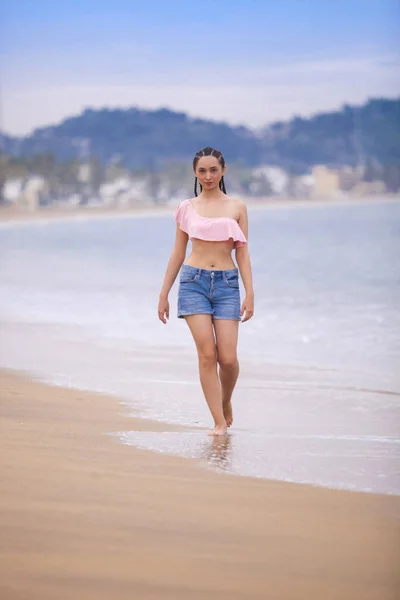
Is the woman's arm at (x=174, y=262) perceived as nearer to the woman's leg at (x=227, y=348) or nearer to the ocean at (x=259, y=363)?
the woman's leg at (x=227, y=348)

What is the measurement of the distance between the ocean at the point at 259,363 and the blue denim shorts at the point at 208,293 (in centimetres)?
36

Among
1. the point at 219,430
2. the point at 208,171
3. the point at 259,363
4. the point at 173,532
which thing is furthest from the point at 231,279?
the point at 259,363

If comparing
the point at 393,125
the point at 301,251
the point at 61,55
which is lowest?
the point at 301,251

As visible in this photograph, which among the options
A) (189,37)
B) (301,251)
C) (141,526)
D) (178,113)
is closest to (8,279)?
(141,526)

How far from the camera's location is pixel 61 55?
29.1 meters

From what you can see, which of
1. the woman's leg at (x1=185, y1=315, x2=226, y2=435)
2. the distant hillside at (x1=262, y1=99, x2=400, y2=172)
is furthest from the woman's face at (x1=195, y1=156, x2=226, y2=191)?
the distant hillside at (x1=262, y1=99, x2=400, y2=172)

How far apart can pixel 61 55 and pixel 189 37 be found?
180 inches

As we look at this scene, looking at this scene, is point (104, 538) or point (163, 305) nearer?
point (104, 538)

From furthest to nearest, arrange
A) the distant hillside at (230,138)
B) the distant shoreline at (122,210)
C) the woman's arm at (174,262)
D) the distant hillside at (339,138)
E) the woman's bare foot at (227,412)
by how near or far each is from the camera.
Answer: the distant shoreline at (122,210)
the distant hillside at (230,138)
the distant hillside at (339,138)
the woman's bare foot at (227,412)
the woman's arm at (174,262)

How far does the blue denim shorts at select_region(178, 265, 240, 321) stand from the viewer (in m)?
2.66

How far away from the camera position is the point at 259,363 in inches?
183

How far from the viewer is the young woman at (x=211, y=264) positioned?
8.72ft

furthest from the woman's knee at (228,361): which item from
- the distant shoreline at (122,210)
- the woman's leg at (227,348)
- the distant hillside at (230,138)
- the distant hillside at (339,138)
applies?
the distant shoreline at (122,210)

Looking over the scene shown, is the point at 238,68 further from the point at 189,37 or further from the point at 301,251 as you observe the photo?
the point at 301,251
